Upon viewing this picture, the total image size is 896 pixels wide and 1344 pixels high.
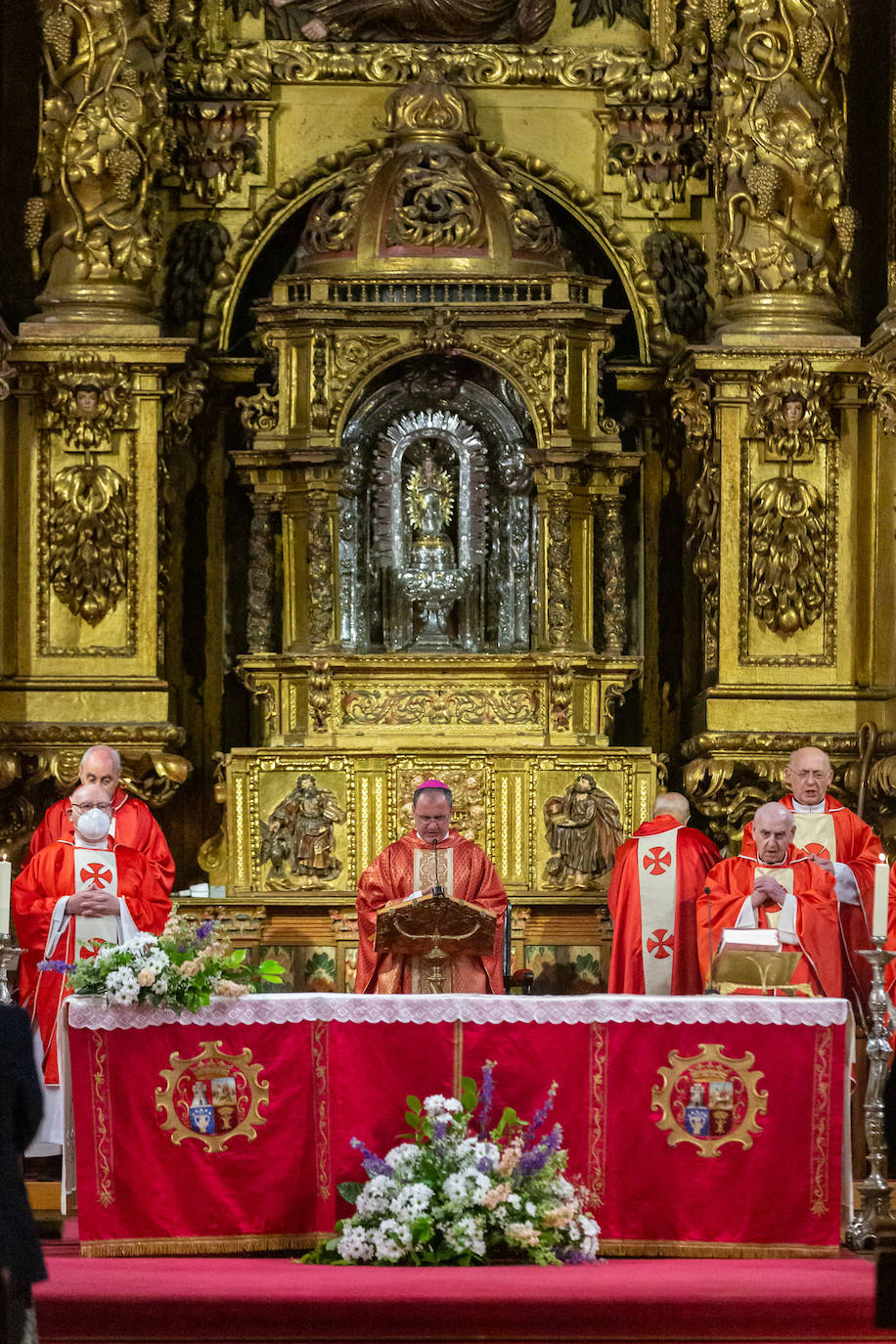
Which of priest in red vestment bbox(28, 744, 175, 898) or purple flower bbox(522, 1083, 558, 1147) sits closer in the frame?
purple flower bbox(522, 1083, 558, 1147)

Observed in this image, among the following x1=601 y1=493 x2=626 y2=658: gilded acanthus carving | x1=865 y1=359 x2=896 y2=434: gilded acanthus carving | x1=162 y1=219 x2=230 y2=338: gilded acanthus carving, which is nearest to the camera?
x1=865 y1=359 x2=896 y2=434: gilded acanthus carving

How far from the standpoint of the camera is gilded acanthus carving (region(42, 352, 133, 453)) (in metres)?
13.3

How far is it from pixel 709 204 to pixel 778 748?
368 centimetres

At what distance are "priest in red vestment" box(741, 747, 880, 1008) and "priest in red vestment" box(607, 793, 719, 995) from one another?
0.58 meters

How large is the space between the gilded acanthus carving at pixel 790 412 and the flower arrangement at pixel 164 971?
19.1 feet

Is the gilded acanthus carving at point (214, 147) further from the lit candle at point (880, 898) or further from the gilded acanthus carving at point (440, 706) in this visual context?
the lit candle at point (880, 898)

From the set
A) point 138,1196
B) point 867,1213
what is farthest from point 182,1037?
point 867,1213

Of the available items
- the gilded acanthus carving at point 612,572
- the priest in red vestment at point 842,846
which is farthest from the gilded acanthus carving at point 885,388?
the priest in red vestment at point 842,846

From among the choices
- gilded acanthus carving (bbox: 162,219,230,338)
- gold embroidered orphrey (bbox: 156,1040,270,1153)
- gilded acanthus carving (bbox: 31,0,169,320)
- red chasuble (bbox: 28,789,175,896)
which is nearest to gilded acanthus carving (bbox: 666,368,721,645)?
gilded acanthus carving (bbox: 162,219,230,338)

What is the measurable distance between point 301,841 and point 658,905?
7.29 ft

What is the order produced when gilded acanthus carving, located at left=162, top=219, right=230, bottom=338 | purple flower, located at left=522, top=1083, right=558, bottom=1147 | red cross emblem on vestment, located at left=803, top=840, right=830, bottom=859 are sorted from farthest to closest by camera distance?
gilded acanthus carving, located at left=162, top=219, right=230, bottom=338, red cross emblem on vestment, located at left=803, top=840, right=830, bottom=859, purple flower, located at left=522, top=1083, right=558, bottom=1147

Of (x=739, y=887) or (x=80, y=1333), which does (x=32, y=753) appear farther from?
(x=80, y=1333)

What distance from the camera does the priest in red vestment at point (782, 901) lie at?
10.4 meters

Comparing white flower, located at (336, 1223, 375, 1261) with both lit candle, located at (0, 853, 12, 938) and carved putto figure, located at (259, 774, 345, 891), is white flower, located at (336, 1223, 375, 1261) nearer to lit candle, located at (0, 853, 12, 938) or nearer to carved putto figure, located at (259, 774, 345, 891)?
lit candle, located at (0, 853, 12, 938)
